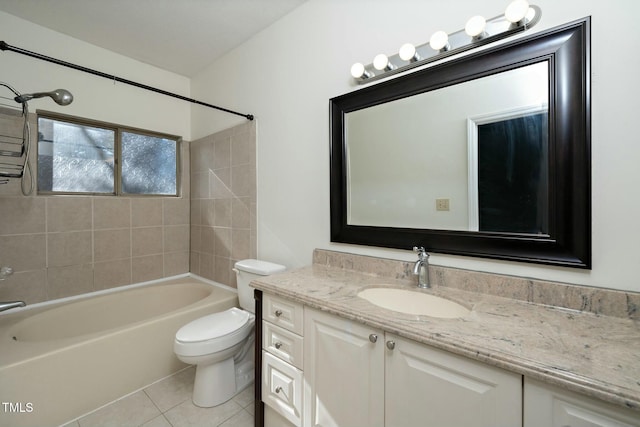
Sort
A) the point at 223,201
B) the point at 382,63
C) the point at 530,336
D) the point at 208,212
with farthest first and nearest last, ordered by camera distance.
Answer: the point at 208,212, the point at 223,201, the point at 382,63, the point at 530,336

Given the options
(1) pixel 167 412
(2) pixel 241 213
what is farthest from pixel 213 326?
(2) pixel 241 213

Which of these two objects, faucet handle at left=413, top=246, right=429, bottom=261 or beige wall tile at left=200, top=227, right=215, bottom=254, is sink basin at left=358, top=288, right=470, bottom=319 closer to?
faucet handle at left=413, top=246, right=429, bottom=261

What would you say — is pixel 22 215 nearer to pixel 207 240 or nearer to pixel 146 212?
pixel 146 212

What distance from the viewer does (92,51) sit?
2.23 m

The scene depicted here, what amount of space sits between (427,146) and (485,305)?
2.47 ft

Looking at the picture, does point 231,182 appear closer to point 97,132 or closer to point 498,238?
point 97,132

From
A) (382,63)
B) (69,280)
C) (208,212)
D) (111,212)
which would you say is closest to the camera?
(382,63)

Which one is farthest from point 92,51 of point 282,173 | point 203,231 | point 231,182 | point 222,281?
point 222,281

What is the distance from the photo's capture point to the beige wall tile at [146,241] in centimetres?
247

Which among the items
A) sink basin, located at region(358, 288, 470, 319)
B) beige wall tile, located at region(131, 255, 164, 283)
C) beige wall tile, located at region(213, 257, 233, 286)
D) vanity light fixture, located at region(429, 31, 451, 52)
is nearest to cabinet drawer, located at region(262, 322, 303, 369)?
sink basin, located at region(358, 288, 470, 319)

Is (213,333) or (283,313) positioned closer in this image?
(283,313)

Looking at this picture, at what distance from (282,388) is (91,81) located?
108 inches

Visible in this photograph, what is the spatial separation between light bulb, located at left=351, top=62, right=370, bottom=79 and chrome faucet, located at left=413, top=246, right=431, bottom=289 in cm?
97

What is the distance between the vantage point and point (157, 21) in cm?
195
